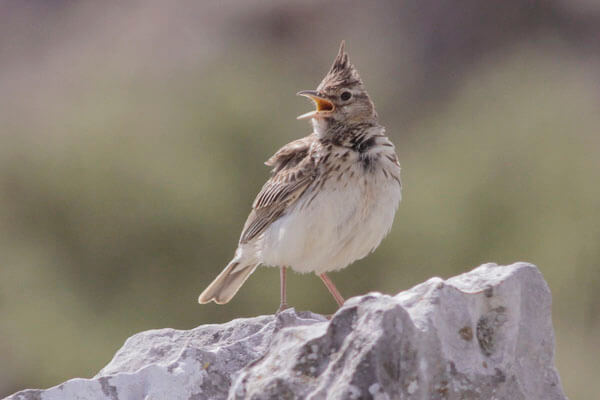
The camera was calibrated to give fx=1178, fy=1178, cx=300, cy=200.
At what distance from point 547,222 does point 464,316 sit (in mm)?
13401

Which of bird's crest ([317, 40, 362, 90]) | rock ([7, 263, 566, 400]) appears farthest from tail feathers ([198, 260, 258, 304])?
rock ([7, 263, 566, 400])

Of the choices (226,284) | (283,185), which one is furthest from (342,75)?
(226,284)

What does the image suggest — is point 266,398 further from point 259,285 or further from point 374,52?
point 374,52

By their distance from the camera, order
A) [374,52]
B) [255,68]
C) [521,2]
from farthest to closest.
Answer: [521,2] → [374,52] → [255,68]

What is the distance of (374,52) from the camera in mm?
28125

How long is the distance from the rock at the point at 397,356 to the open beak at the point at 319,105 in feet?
8.12

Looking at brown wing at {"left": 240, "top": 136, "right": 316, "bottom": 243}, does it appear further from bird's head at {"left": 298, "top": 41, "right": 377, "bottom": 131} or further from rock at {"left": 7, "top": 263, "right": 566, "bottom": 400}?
rock at {"left": 7, "top": 263, "right": 566, "bottom": 400}

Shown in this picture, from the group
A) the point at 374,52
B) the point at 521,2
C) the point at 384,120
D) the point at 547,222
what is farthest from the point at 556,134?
the point at 521,2

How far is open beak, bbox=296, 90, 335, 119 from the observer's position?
8.21 metres

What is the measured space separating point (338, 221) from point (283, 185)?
0.55 meters

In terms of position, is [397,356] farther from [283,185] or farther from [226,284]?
[226,284]

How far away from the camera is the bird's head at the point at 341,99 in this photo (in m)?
8.25

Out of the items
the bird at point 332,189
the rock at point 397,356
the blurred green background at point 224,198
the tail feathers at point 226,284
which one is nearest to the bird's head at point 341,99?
the bird at point 332,189

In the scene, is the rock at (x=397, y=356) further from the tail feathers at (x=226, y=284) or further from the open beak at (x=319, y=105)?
the tail feathers at (x=226, y=284)
